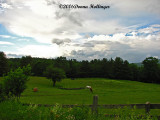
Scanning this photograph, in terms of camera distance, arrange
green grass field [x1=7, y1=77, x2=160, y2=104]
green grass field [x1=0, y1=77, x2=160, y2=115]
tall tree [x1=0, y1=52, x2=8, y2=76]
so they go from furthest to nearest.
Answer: tall tree [x1=0, y1=52, x2=8, y2=76]
green grass field [x1=7, y1=77, x2=160, y2=104]
green grass field [x1=0, y1=77, x2=160, y2=115]

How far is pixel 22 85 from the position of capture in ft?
47.4

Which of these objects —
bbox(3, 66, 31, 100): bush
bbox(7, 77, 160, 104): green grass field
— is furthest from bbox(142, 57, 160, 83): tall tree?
bbox(3, 66, 31, 100): bush

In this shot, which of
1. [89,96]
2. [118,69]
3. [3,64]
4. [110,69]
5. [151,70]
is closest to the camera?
[89,96]

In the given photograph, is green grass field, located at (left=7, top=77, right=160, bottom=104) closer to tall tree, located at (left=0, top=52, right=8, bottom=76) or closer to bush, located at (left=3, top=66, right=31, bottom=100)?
bush, located at (left=3, top=66, right=31, bottom=100)

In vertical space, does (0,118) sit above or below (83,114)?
below

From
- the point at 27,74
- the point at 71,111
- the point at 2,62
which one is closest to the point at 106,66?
the point at 2,62

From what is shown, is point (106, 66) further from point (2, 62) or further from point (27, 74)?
point (27, 74)

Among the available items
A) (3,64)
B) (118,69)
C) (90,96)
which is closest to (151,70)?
(118,69)

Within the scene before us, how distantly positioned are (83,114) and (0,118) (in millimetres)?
3985

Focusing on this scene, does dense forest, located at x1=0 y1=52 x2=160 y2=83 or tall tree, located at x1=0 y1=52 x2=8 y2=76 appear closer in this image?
tall tree, located at x1=0 y1=52 x2=8 y2=76

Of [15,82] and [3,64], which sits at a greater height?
[3,64]

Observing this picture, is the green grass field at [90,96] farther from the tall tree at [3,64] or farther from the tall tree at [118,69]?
the tall tree at [118,69]

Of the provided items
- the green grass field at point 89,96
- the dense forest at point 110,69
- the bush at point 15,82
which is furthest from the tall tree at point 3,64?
the bush at point 15,82

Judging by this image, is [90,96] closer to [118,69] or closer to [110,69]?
[118,69]
